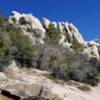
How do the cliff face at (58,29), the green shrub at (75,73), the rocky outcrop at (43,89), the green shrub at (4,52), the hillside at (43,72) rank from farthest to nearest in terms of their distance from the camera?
1. the cliff face at (58,29)
2. the green shrub at (75,73)
3. the green shrub at (4,52)
4. the hillside at (43,72)
5. the rocky outcrop at (43,89)

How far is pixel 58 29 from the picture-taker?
2640 inches

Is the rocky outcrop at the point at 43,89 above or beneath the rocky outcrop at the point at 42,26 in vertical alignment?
beneath

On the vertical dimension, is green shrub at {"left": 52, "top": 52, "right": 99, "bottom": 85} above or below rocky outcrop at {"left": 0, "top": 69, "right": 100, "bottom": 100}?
above

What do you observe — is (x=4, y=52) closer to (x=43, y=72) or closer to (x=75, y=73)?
(x=43, y=72)

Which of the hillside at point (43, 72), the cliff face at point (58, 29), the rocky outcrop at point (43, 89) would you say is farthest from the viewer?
the cliff face at point (58, 29)

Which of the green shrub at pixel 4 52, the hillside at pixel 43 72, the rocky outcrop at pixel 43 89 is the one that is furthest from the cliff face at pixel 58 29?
the rocky outcrop at pixel 43 89

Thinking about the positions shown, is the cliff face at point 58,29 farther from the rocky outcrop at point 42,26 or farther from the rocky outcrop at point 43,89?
the rocky outcrop at point 43,89

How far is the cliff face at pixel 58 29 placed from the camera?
56.6 meters

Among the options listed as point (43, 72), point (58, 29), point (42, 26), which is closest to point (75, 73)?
point (43, 72)

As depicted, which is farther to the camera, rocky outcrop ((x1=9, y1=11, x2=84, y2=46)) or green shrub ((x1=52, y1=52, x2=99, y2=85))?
rocky outcrop ((x1=9, y1=11, x2=84, y2=46))

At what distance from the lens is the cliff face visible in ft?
186

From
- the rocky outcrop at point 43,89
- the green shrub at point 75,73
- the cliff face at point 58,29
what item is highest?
the cliff face at point 58,29

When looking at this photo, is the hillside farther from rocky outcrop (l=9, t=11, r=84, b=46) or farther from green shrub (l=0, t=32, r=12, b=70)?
rocky outcrop (l=9, t=11, r=84, b=46)

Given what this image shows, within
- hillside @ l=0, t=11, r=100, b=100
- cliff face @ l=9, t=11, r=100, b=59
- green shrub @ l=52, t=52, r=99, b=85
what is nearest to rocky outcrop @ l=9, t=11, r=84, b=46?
cliff face @ l=9, t=11, r=100, b=59
